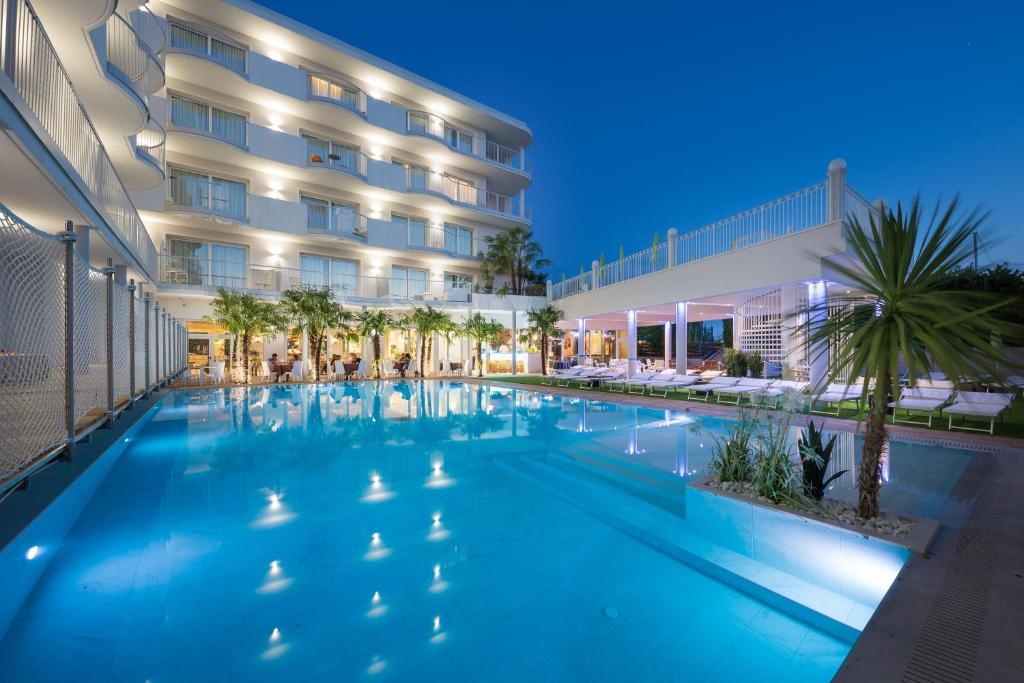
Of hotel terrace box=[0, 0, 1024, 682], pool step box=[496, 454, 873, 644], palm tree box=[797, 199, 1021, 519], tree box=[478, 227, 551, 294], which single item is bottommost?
pool step box=[496, 454, 873, 644]

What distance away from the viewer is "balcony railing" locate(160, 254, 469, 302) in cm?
1845

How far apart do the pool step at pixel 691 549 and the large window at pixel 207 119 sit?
2061cm

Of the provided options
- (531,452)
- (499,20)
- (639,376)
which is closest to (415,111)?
(639,376)

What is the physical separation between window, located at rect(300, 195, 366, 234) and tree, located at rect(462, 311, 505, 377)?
22.9ft

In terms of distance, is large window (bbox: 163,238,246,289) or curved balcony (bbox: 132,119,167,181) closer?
curved balcony (bbox: 132,119,167,181)

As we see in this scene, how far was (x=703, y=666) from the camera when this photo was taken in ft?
8.45

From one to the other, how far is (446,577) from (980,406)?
10.2 m

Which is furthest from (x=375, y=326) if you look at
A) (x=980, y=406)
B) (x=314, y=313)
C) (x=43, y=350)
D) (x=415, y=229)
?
(x=980, y=406)

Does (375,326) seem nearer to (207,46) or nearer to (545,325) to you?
(545,325)

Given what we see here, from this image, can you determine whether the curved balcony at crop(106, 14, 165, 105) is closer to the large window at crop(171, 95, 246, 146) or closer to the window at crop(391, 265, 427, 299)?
the large window at crop(171, 95, 246, 146)

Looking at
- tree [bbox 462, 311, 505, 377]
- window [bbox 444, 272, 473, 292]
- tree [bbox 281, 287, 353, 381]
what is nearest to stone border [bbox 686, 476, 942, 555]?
tree [bbox 281, 287, 353, 381]

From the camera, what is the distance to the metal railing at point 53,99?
5.03 meters

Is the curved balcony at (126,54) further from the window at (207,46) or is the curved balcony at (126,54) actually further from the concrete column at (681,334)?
the concrete column at (681,334)

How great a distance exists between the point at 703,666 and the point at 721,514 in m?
1.73
